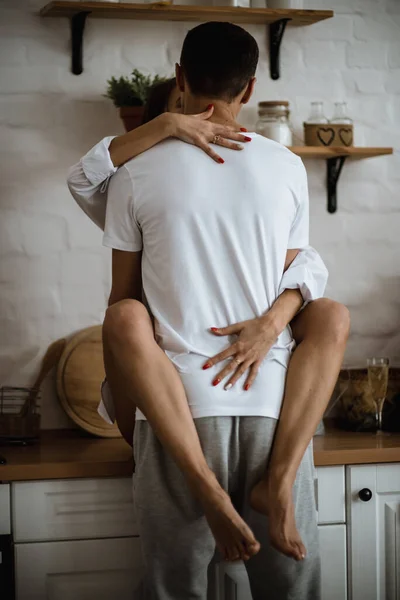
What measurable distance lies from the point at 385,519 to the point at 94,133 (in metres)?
1.46

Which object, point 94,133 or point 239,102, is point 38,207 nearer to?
point 94,133

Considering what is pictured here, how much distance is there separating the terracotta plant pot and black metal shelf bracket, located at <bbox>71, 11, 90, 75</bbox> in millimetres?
232

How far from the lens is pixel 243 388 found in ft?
5.84

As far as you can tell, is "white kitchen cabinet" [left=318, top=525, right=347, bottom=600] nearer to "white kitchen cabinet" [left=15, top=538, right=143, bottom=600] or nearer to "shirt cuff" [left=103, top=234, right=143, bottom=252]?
"white kitchen cabinet" [left=15, top=538, right=143, bottom=600]

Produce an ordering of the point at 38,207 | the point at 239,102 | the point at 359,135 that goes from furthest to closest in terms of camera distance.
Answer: the point at 359,135
the point at 38,207
the point at 239,102

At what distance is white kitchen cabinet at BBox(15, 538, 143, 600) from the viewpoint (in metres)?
2.22

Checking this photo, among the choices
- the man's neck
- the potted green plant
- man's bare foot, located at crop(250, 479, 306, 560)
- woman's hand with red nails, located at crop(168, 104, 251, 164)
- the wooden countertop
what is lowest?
the wooden countertop

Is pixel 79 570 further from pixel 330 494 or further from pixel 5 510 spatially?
pixel 330 494

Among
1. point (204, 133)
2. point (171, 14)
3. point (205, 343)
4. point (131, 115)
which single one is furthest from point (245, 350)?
point (171, 14)

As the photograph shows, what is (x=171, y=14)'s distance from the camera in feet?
8.82

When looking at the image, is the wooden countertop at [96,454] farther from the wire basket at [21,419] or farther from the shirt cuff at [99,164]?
the shirt cuff at [99,164]

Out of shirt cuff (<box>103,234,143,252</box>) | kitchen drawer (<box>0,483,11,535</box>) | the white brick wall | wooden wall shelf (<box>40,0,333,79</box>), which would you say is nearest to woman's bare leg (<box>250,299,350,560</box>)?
shirt cuff (<box>103,234,143,252</box>)

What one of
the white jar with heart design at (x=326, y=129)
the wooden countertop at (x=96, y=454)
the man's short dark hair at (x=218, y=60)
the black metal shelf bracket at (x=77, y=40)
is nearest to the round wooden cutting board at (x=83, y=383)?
the wooden countertop at (x=96, y=454)

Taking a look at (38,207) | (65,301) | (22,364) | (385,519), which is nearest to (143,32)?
(38,207)
